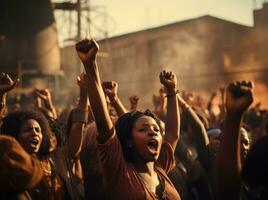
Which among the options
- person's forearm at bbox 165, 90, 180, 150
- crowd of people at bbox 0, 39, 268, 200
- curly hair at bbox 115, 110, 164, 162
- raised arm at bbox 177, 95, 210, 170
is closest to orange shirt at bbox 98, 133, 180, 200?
crowd of people at bbox 0, 39, 268, 200

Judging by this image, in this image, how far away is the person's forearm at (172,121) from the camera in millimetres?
3768

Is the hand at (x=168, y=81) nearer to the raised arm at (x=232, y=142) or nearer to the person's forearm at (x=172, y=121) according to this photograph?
the person's forearm at (x=172, y=121)

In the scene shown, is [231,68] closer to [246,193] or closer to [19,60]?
[19,60]

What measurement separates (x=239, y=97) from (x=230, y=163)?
0.34 meters

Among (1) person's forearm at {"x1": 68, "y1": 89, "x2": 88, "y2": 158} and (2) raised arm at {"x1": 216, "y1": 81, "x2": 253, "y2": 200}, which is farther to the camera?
(1) person's forearm at {"x1": 68, "y1": 89, "x2": 88, "y2": 158}

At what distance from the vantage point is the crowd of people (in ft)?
7.30

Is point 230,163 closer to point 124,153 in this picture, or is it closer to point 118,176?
point 118,176

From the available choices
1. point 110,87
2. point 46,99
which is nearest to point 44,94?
point 46,99

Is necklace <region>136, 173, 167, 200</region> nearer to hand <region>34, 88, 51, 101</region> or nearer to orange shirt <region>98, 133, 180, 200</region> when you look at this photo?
orange shirt <region>98, 133, 180, 200</region>

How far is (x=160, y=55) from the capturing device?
1302 inches

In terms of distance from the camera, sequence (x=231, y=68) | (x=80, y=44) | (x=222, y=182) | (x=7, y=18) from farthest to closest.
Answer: (x=231, y=68) → (x=7, y=18) → (x=80, y=44) → (x=222, y=182)

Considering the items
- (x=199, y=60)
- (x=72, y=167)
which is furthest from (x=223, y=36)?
(x=72, y=167)

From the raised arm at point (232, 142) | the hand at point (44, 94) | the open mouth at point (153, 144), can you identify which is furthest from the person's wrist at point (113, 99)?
the raised arm at point (232, 142)

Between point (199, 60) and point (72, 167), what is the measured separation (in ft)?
88.9
